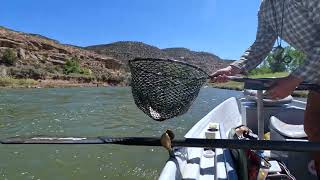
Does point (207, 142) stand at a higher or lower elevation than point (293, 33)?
lower

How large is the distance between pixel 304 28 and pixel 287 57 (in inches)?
44.3

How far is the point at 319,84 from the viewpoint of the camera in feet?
7.96

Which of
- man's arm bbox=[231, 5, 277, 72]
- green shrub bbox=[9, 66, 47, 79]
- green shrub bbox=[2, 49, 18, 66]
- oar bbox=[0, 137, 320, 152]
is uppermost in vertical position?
green shrub bbox=[2, 49, 18, 66]

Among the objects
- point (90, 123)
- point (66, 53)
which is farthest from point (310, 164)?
point (66, 53)

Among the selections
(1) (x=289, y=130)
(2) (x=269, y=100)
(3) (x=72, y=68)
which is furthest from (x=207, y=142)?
(3) (x=72, y=68)

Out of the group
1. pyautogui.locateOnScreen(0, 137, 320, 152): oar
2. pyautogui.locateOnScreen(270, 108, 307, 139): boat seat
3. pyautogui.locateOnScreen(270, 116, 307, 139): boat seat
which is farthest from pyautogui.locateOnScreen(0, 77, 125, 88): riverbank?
pyautogui.locateOnScreen(0, 137, 320, 152): oar

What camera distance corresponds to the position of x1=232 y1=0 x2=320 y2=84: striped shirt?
2.24 m

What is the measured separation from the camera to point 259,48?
286cm

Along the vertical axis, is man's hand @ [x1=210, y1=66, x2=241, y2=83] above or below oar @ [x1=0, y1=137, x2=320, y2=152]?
above

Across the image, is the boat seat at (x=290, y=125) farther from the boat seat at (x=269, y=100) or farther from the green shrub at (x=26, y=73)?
the green shrub at (x=26, y=73)

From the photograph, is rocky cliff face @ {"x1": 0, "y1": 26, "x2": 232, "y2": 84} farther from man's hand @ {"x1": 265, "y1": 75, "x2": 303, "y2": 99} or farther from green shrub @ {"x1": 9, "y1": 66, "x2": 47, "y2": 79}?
man's hand @ {"x1": 265, "y1": 75, "x2": 303, "y2": 99}

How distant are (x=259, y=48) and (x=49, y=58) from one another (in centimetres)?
11057

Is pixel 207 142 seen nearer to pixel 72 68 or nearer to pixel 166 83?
pixel 166 83

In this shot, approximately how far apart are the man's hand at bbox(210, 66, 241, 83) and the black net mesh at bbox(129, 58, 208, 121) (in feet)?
0.52
